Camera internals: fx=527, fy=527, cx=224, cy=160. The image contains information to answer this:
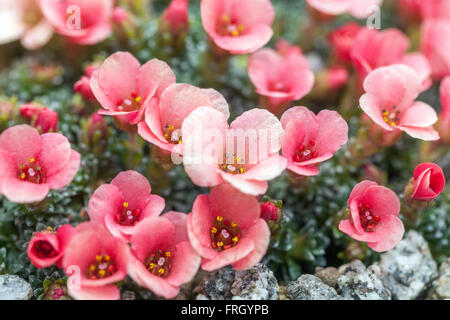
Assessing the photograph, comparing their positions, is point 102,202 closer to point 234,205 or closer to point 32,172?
point 32,172

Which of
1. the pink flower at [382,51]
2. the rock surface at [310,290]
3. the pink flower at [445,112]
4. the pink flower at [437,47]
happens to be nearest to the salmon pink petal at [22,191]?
the rock surface at [310,290]

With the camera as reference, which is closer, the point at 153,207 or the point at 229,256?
the point at 229,256

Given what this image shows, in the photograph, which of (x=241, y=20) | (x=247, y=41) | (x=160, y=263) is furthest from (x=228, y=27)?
(x=160, y=263)

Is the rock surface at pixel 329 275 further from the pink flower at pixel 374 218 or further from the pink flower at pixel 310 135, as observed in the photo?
the pink flower at pixel 310 135

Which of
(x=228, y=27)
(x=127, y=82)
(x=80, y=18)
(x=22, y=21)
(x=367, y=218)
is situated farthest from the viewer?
(x=22, y=21)

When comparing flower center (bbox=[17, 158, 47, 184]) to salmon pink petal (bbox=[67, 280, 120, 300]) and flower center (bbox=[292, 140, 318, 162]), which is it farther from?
flower center (bbox=[292, 140, 318, 162])
